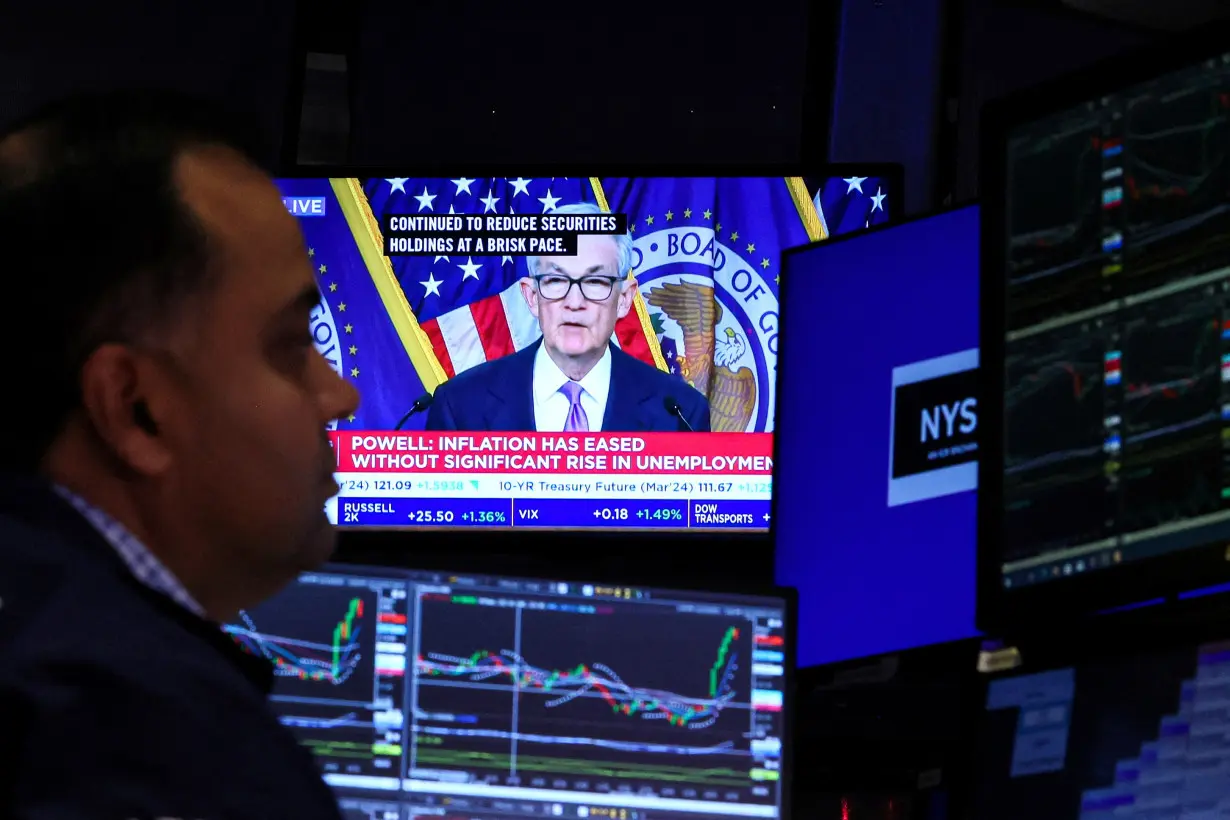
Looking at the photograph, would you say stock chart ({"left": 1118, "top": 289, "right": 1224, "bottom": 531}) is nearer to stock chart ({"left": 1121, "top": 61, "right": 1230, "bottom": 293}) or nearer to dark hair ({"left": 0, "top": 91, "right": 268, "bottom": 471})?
stock chart ({"left": 1121, "top": 61, "right": 1230, "bottom": 293})

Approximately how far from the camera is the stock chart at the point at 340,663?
1544 mm

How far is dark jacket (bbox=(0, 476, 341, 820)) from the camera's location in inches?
24.1

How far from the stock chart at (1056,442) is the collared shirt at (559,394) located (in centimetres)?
149

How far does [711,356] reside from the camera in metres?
2.71

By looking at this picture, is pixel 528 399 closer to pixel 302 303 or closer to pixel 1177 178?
pixel 1177 178

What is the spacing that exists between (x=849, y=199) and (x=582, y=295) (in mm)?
441

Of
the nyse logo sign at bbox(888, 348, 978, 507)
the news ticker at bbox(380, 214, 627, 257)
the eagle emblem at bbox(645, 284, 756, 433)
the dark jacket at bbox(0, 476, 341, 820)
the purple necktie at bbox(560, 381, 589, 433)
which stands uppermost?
the news ticker at bbox(380, 214, 627, 257)

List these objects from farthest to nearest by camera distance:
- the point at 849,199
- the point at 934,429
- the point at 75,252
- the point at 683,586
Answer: the point at 849,199
the point at 683,586
the point at 934,429
the point at 75,252

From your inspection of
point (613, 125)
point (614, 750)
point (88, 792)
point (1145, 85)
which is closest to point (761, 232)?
point (613, 125)

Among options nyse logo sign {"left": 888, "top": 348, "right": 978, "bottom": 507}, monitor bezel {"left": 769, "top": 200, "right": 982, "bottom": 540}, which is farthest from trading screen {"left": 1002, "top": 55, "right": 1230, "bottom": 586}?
monitor bezel {"left": 769, "top": 200, "right": 982, "bottom": 540}

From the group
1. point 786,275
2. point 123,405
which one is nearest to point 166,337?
point 123,405

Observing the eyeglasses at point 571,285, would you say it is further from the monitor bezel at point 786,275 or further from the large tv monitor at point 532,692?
the large tv monitor at point 532,692

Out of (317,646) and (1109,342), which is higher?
(1109,342)

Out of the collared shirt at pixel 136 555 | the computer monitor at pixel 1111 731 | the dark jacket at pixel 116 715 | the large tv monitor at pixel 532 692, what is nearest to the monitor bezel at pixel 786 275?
the large tv monitor at pixel 532 692
